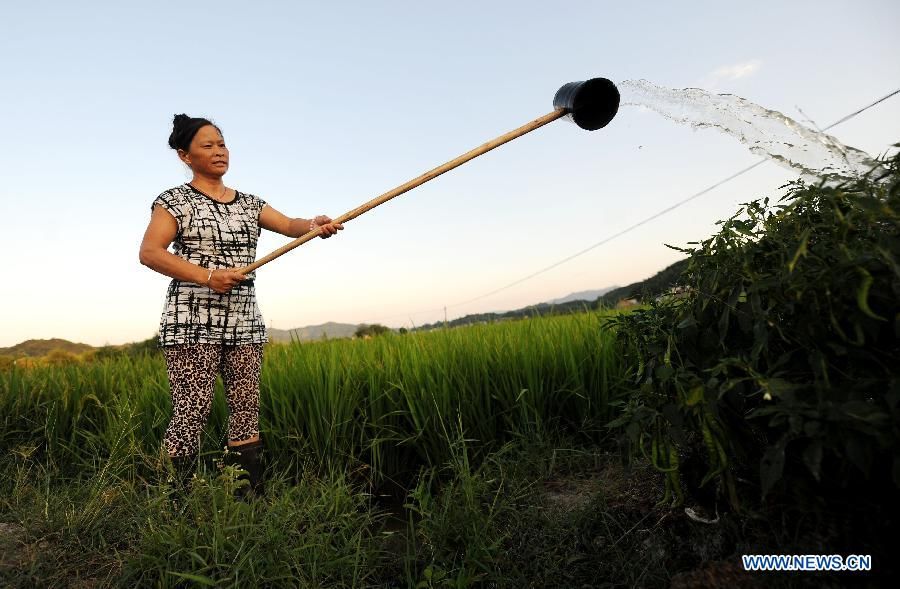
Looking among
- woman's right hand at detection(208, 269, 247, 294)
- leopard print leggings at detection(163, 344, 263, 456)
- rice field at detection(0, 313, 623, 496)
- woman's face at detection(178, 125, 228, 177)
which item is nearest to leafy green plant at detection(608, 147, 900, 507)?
rice field at detection(0, 313, 623, 496)

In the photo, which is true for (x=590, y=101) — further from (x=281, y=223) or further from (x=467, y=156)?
(x=281, y=223)

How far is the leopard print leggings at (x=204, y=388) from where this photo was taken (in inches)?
125

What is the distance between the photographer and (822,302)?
4.97 ft

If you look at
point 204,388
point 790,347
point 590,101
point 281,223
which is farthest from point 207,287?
point 790,347

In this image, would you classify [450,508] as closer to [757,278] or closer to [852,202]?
[757,278]

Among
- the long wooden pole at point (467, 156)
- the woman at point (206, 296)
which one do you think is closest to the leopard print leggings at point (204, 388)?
the woman at point (206, 296)

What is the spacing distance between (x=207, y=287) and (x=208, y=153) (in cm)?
74

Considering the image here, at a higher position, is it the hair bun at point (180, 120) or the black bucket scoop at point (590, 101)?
the hair bun at point (180, 120)

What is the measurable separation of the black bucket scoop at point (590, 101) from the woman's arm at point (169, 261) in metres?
1.82

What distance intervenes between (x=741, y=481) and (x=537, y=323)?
3590mm

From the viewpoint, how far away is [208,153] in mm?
3332

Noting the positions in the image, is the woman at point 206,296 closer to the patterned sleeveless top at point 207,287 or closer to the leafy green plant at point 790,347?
the patterned sleeveless top at point 207,287

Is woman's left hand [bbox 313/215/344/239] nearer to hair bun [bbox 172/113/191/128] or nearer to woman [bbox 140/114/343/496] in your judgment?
woman [bbox 140/114/343/496]

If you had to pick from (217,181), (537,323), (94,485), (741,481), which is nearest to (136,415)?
(94,485)
